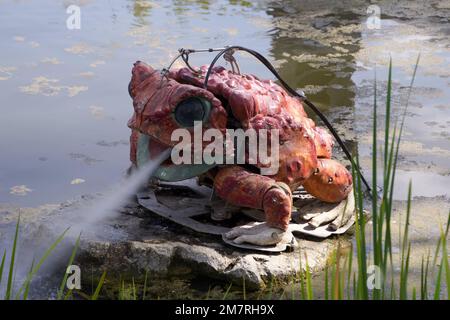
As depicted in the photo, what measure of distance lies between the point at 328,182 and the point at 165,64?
9.93 feet

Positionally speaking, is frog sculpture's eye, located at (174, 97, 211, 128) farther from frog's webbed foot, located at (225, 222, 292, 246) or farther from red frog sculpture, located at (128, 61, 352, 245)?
frog's webbed foot, located at (225, 222, 292, 246)

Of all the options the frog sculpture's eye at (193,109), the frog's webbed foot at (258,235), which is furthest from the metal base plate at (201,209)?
the frog sculpture's eye at (193,109)

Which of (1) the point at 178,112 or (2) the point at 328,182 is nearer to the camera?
(1) the point at 178,112

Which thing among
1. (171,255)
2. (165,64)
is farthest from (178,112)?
(165,64)

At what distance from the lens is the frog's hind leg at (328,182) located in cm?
450

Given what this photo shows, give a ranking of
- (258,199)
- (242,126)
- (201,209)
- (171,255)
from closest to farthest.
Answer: (171,255), (258,199), (242,126), (201,209)

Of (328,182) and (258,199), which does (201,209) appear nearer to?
(258,199)

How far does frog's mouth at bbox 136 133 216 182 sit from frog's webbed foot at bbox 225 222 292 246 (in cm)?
33

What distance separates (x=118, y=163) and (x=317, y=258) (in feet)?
5.82

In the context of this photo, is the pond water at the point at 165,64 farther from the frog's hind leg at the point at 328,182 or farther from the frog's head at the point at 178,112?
the frog's head at the point at 178,112

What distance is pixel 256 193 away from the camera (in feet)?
13.5

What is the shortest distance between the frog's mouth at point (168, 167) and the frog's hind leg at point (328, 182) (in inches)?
24.6

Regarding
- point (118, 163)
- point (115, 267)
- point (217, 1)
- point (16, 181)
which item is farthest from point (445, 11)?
point (115, 267)
